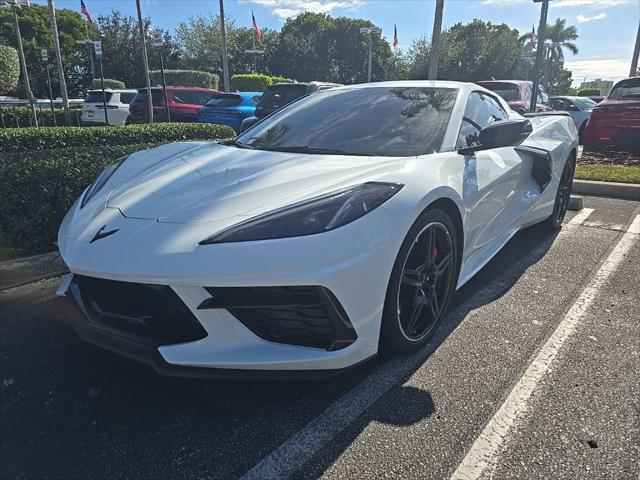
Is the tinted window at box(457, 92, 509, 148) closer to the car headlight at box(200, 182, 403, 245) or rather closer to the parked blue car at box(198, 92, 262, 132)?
the car headlight at box(200, 182, 403, 245)

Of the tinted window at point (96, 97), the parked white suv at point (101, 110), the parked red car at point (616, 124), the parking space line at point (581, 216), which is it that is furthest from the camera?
the tinted window at point (96, 97)

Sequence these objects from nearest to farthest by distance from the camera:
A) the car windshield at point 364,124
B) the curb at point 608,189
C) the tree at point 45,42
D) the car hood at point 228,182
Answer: the car hood at point 228,182
the car windshield at point 364,124
the curb at point 608,189
the tree at point 45,42

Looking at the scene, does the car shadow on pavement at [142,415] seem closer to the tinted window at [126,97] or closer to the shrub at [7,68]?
the tinted window at [126,97]

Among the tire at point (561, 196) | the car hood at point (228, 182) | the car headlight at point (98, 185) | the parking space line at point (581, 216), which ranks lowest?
the parking space line at point (581, 216)

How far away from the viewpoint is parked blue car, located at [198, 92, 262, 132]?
38.1 feet

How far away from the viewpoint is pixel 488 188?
2.73 m

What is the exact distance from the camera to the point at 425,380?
2.09 m

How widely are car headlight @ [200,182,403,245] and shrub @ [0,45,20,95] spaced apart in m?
17.4

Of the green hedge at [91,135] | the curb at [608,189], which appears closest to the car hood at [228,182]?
the green hedge at [91,135]

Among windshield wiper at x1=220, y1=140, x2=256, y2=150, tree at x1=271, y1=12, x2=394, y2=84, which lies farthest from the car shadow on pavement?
tree at x1=271, y1=12, x2=394, y2=84

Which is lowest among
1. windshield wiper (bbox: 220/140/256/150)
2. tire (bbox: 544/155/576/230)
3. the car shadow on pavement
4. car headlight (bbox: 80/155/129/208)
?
the car shadow on pavement

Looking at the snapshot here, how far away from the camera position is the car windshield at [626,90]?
8.60m

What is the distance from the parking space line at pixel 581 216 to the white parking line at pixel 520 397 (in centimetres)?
159

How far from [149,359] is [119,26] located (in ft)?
140
